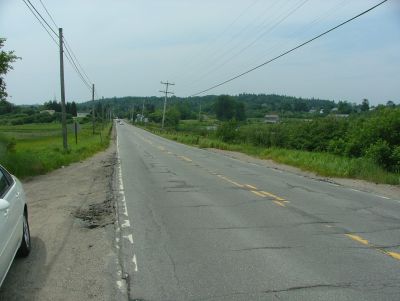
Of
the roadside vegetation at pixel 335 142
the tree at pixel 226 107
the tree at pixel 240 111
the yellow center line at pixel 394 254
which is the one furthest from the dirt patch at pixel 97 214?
the tree at pixel 226 107

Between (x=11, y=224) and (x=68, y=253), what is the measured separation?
1651 mm

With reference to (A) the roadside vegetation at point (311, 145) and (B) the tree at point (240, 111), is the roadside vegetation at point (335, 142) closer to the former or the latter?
(A) the roadside vegetation at point (311, 145)

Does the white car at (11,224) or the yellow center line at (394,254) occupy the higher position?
the white car at (11,224)

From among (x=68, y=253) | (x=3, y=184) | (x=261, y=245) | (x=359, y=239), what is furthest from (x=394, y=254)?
(x=3, y=184)

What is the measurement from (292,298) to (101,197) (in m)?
8.77

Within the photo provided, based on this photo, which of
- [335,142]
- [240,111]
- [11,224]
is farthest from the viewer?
[240,111]

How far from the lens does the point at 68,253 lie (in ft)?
23.3

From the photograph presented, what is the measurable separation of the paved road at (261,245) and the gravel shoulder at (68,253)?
35 cm

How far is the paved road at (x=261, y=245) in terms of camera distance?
5.42 metres

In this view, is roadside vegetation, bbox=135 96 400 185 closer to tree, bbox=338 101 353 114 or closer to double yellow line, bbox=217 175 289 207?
double yellow line, bbox=217 175 289 207

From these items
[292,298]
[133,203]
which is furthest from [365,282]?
[133,203]

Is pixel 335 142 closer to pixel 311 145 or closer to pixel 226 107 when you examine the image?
pixel 311 145

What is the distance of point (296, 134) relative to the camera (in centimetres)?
3716

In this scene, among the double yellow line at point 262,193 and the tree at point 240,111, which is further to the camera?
the tree at point 240,111
